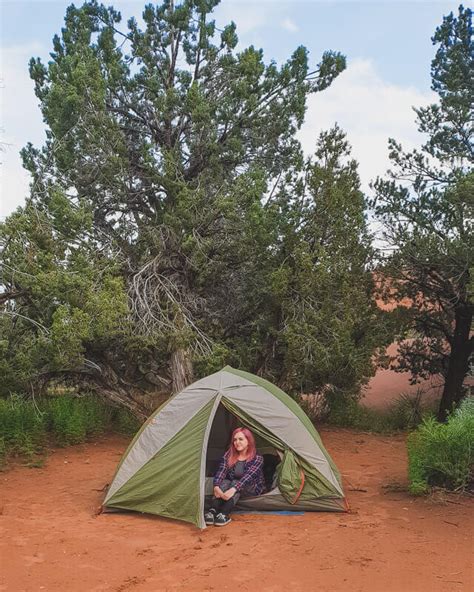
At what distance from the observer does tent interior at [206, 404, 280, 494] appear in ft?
24.2

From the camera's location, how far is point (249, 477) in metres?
6.76

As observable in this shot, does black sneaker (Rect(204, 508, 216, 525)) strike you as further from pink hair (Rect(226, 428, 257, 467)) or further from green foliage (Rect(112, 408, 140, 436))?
green foliage (Rect(112, 408, 140, 436))

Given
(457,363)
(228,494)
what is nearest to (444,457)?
(228,494)

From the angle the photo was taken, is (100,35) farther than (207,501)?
Yes

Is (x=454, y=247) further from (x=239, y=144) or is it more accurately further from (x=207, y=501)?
(x=207, y=501)

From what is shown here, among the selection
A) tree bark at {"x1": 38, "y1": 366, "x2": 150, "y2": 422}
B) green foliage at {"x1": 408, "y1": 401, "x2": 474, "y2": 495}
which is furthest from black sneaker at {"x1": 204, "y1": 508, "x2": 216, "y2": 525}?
tree bark at {"x1": 38, "y1": 366, "x2": 150, "y2": 422}

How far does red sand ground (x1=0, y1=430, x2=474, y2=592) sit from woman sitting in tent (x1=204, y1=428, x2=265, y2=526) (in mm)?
250

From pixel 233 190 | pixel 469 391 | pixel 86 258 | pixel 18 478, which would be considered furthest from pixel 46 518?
pixel 469 391

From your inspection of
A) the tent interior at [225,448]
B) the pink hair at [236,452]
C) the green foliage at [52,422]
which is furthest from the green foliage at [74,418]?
the pink hair at [236,452]

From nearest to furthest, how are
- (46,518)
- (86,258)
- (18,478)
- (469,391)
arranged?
1. (46,518)
2. (18,478)
3. (86,258)
4. (469,391)

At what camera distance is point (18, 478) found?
27.8ft

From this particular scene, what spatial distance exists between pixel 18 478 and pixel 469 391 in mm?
9605

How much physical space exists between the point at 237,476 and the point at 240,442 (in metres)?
0.38

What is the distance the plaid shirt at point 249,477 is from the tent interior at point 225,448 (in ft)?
0.63
